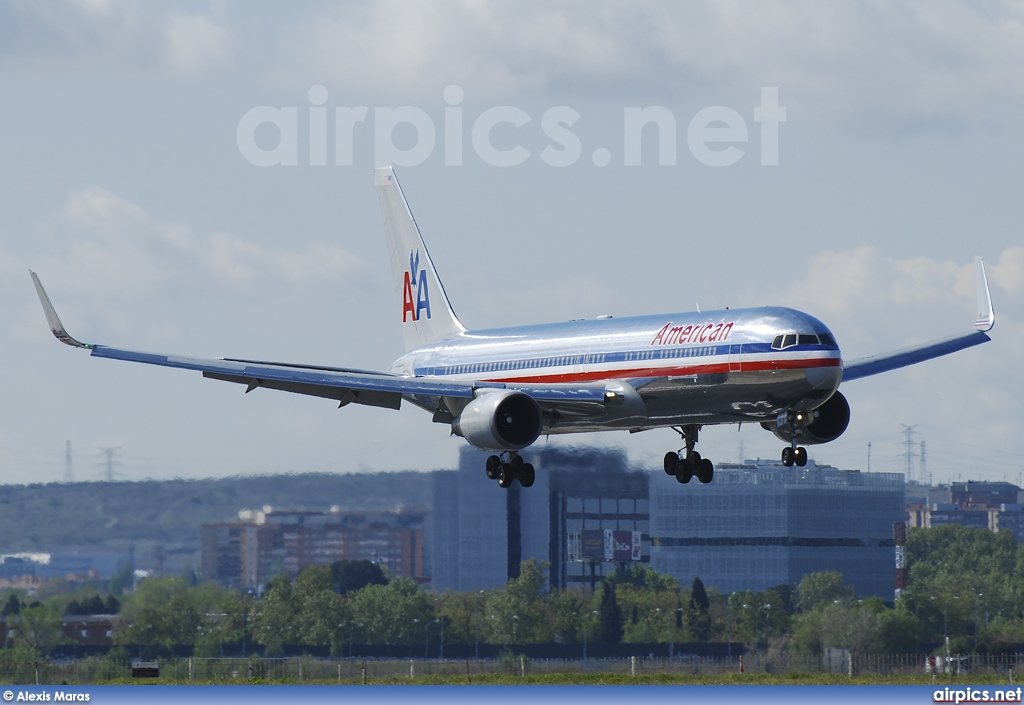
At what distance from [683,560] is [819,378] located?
63.9 meters

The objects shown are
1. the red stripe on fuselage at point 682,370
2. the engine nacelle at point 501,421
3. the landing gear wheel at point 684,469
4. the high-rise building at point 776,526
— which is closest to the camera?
the red stripe on fuselage at point 682,370

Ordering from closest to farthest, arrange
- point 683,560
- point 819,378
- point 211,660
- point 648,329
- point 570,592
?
point 819,378 → point 648,329 → point 211,660 → point 570,592 → point 683,560

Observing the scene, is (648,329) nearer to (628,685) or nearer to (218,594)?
(628,685)

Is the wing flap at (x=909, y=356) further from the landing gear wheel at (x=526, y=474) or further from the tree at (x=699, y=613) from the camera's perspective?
the tree at (x=699, y=613)

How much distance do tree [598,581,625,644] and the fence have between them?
7.72 ft

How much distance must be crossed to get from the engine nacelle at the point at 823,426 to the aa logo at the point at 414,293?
19.8m

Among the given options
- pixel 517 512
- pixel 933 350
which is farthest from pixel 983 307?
pixel 517 512

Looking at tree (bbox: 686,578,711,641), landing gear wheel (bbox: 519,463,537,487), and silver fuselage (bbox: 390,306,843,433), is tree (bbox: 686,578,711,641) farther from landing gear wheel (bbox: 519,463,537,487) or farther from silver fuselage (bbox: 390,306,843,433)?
landing gear wheel (bbox: 519,463,537,487)

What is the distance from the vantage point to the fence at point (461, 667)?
91.2 m

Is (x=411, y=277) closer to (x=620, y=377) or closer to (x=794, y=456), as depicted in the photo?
(x=620, y=377)

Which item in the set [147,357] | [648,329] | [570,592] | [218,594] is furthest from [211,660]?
[648,329]

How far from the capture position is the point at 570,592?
102 metres

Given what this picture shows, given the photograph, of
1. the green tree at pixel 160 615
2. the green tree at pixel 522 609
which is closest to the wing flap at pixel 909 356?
the green tree at pixel 522 609

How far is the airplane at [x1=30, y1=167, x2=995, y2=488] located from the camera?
56.8 metres
